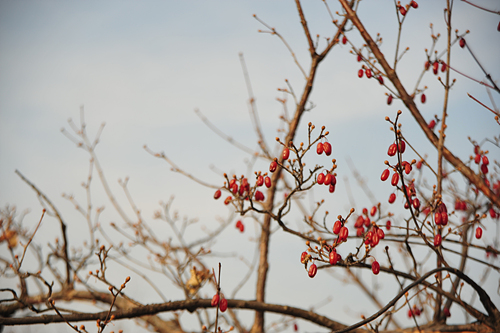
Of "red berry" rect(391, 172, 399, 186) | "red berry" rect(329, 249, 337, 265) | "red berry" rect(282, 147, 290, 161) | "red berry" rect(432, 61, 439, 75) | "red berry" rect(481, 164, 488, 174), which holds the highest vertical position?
"red berry" rect(432, 61, 439, 75)

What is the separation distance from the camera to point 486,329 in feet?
8.13

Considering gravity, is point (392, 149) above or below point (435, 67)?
below

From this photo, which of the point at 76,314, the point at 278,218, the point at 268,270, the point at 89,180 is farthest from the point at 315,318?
the point at 89,180

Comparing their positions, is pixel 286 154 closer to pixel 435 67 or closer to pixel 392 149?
pixel 392 149

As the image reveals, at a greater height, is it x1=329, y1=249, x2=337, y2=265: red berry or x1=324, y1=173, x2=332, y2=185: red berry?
x1=324, y1=173, x2=332, y2=185: red berry

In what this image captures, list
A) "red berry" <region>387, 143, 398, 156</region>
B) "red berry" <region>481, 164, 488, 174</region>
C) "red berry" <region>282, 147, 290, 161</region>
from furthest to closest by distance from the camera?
"red berry" <region>481, 164, 488, 174</region>, "red berry" <region>282, 147, 290, 161</region>, "red berry" <region>387, 143, 398, 156</region>

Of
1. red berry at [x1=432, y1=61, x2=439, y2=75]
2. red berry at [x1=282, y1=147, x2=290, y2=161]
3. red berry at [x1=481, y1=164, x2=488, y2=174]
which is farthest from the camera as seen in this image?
red berry at [x1=432, y1=61, x2=439, y2=75]

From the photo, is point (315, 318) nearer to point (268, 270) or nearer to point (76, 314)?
point (268, 270)

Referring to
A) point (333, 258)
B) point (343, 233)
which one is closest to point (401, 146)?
point (343, 233)

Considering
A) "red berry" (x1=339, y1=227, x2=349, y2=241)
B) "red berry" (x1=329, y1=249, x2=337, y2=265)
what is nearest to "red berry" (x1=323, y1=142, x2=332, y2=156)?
"red berry" (x1=339, y1=227, x2=349, y2=241)

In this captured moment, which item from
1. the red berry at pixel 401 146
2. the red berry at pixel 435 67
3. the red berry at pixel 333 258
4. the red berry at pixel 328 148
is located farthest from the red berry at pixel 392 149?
the red berry at pixel 435 67

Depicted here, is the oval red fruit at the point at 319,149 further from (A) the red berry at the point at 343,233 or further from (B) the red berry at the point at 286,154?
(A) the red berry at the point at 343,233

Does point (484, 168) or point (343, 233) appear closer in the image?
point (343, 233)

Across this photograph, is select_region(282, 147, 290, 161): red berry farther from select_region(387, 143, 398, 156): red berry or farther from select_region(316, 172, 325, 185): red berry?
A: select_region(387, 143, 398, 156): red berry
